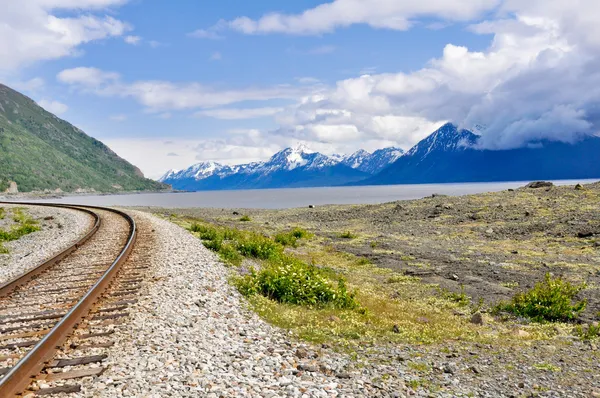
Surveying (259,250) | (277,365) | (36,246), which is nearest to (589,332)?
(277,365)

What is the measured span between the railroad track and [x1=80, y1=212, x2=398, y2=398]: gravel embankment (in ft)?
1.38

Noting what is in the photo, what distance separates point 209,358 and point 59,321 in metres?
3.44

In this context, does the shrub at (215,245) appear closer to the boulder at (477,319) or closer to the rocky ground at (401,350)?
the rocky ground at (401,350)

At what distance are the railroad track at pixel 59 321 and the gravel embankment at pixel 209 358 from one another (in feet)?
1.38

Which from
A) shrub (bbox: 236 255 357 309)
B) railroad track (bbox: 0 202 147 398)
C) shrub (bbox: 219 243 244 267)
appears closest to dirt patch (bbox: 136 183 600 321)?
shrub (bbox: 236 255 357 309)

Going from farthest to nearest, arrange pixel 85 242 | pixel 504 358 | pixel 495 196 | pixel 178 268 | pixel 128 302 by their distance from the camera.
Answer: pixel 495 196 → pixel 85 242 → pixel 178 268 → pixel 128 302 → pixel 504 358

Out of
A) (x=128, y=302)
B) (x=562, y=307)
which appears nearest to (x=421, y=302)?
(x=562, y=307)

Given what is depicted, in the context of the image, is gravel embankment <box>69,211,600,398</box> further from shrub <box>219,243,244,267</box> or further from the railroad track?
shrub <box>219,243,244,267</box>

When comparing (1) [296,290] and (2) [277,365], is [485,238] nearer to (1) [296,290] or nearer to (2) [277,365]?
(1) [296,290]

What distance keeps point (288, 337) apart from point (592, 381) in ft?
20.8

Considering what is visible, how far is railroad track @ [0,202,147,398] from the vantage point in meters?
7.01

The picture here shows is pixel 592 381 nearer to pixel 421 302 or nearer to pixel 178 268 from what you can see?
pixel 421 302

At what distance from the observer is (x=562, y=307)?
49.0 feet

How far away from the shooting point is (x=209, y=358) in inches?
327
